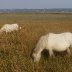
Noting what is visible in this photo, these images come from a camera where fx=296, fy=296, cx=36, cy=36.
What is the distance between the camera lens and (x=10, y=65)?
8.41 m

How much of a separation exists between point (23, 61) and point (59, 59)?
179 cm

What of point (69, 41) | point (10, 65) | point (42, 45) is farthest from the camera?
point (69, 41)

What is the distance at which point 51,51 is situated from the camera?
10.2 meters

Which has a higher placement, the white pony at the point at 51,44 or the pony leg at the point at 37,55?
the white pony at the point at 51,44

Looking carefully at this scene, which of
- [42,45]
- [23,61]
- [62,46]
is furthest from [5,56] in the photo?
[62,46]

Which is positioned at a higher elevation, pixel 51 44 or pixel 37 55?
pixel 51 44

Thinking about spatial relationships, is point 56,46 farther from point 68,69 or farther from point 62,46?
point 68,69

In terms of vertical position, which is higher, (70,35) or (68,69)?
(70,35)

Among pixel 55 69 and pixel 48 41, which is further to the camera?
pixel 48 41

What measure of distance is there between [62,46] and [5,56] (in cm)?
224

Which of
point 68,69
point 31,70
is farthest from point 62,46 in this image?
point 31,70

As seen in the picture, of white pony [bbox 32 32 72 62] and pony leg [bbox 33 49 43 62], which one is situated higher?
white pony [bbox 32 32 72 62]

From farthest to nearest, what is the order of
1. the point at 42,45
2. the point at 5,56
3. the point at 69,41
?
the point at 69,41 → the point at 42,45 → the point at 5,56

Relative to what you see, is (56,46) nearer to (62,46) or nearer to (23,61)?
(62,46)
